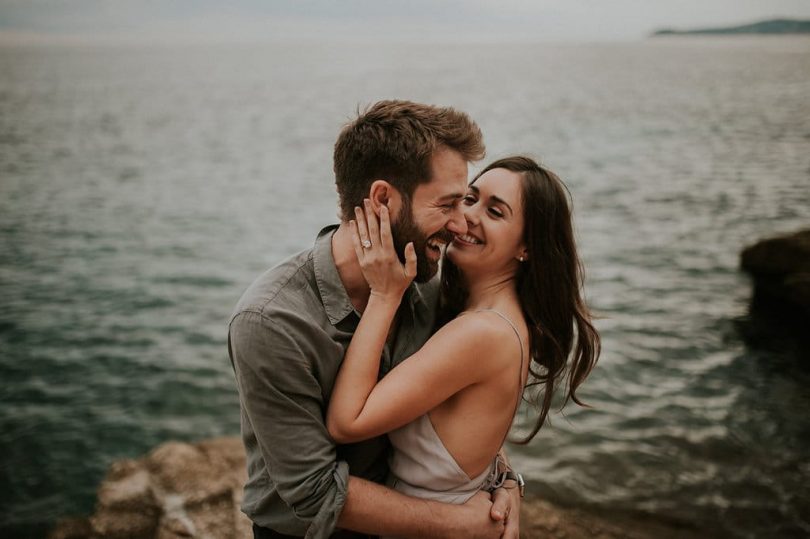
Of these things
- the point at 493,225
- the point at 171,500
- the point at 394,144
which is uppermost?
the point at 394,144

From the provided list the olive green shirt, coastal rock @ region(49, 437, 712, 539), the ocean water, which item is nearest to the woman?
the olive green shirt

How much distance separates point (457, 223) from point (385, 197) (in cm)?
44

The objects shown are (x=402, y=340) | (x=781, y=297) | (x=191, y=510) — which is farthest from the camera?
(x=781, y=297)

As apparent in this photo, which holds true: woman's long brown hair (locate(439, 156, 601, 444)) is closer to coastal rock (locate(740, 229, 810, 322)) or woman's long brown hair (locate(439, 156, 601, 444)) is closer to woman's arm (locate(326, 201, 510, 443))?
woman's arm (locate(326, 201, 510, 443))

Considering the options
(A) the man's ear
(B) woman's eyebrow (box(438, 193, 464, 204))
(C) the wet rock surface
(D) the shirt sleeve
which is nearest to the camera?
(D) the shirt sleeve

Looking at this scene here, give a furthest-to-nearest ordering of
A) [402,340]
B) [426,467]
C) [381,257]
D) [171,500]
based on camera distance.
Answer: [171,500] → [402,340] → [426,467] → [381,257]

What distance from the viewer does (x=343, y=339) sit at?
8.56 feet

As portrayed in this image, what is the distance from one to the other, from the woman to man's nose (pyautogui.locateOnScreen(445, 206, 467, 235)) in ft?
0.60

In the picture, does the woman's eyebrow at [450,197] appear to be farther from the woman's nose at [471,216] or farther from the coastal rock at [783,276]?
the coastal rock at [783,276]

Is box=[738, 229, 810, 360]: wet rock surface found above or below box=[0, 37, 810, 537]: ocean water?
above

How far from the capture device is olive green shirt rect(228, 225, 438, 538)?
2.29 metres

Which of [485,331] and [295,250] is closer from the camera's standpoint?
[485,331]

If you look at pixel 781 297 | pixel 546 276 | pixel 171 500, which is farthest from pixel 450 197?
pixel 781 297

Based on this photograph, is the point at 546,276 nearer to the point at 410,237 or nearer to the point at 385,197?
the point at 410,237
